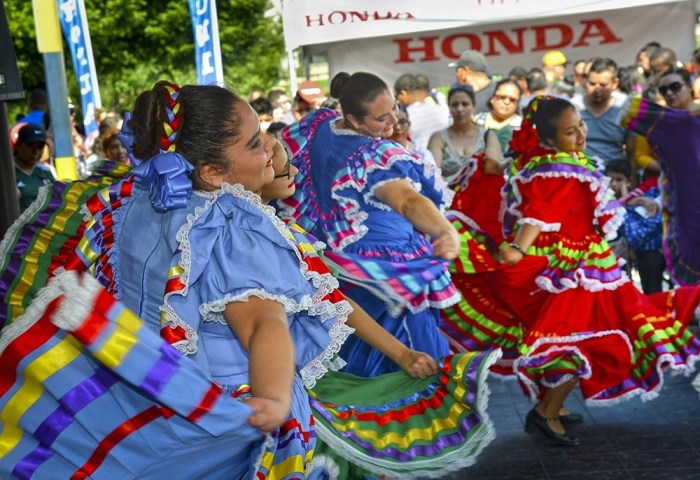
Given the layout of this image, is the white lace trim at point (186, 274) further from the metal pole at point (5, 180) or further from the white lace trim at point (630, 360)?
the metal pole at point (5, 180)

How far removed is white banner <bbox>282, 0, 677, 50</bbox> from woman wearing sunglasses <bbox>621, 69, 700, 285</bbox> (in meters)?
2.92

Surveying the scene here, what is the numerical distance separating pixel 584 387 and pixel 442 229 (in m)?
1.65

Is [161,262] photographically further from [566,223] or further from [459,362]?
[566,223]

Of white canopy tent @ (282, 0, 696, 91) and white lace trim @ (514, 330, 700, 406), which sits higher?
white canopy tent @ (282, 0, 696, 91)

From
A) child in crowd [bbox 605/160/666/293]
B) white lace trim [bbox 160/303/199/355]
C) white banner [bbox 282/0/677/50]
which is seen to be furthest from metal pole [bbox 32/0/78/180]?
white lace trim [bbox 160/303/199/355]

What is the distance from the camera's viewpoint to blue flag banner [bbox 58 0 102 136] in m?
12.0

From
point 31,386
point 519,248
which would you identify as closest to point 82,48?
point 519,248

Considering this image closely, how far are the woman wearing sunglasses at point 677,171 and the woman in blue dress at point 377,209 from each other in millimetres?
2148

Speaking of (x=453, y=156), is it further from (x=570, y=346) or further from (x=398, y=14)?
(x=570, y=346)

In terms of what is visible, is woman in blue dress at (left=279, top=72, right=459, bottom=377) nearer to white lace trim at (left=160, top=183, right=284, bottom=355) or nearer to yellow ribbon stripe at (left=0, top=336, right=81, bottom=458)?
white lace trim at (left=160, top=183, right=284, bottom=355)

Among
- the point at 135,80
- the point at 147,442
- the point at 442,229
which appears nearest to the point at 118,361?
the point at 147,442

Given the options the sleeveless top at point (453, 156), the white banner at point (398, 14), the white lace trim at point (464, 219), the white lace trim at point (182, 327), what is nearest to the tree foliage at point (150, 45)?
the white banner at point (398, 14)

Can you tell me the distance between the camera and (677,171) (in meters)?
7.40

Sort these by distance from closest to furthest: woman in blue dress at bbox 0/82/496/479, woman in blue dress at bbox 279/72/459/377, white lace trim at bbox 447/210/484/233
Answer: woman in blue dress at bbox 0/82/496/479 → woman in blue dress at bbox 279/72/459/377 → white lace trim at bbox 447/210/484/233
